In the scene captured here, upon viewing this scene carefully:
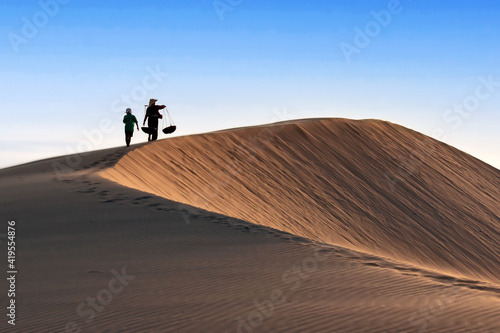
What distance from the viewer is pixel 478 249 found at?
19.7 metres

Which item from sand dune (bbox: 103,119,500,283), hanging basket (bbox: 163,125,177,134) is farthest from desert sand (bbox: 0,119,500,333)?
A: hanging basket (bbox: 163,125,177,134)

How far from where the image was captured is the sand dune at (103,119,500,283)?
16594 millimetres

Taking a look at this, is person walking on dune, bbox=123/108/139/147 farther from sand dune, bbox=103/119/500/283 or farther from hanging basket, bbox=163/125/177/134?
hanging basket, bbox=163/125/177/134

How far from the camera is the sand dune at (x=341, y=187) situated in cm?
1659

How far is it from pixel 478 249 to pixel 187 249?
49.5 ft

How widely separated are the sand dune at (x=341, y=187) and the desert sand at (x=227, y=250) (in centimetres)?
9

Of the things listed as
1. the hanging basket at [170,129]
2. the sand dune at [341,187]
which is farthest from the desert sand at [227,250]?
the hanging basket at [170,129]

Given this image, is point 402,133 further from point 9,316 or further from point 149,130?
point 9,316

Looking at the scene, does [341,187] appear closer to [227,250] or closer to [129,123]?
[129,123]

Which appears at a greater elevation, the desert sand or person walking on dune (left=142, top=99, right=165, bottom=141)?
person walking on dune (left=142, top=99, right=165, bottom=141)

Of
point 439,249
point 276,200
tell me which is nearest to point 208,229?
point 276,200

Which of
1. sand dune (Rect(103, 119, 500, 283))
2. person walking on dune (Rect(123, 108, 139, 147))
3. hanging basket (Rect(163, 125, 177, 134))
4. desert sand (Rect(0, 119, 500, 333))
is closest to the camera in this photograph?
desert sand (Rect(0, 119, 500, 333))

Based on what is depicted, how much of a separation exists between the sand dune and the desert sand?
9 cm

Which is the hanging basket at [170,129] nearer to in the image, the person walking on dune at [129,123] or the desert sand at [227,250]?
the desert sand at [227,250]
